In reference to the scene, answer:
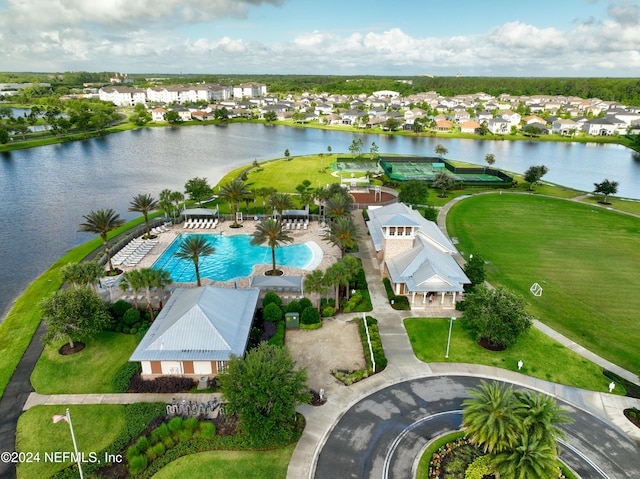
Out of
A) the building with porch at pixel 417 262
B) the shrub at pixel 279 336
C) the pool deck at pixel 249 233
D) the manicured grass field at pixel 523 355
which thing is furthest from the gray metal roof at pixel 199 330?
the building with porch at pixel 417 262

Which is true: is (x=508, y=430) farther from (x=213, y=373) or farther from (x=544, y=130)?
(x=544, y=130)

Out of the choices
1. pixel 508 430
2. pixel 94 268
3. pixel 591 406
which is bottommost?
pixel 591 406

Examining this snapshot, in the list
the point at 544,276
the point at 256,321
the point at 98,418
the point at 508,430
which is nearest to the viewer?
the point at 508,430

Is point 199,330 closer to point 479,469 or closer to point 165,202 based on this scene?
point 479,469

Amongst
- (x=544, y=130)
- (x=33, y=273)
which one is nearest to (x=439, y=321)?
(x=33, y=273)

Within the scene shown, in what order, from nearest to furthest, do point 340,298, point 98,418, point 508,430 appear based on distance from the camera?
1. point 508,430
2. point 98,418
3. point 340,298

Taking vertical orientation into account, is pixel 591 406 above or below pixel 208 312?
below

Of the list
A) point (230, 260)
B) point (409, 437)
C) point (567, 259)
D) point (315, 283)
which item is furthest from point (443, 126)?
point (409, 437)
